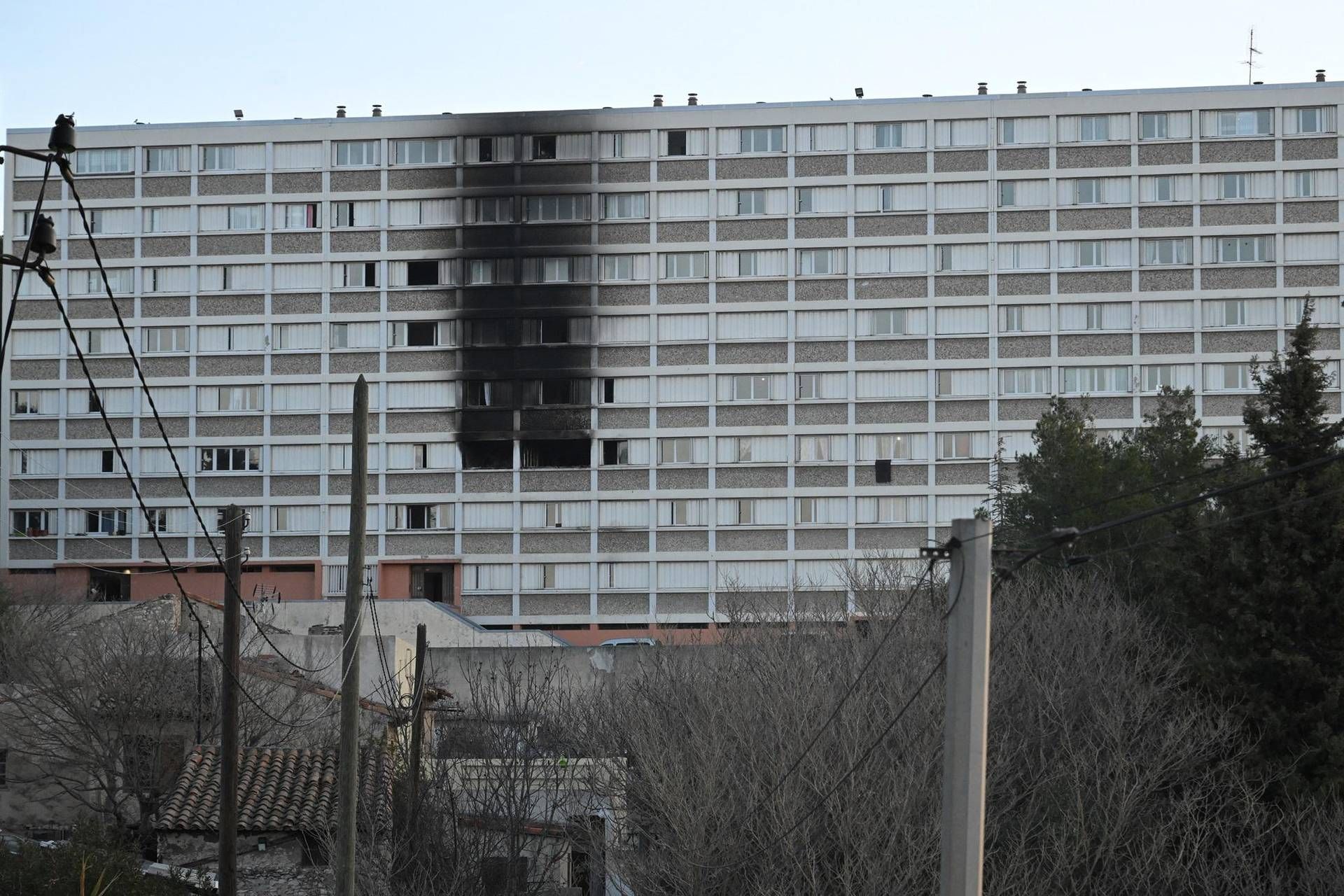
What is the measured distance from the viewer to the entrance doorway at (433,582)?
77.3 meters

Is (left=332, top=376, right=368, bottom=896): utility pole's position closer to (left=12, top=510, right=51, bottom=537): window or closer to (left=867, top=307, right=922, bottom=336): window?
(left=867, top=307, right=922, bottom=336): window

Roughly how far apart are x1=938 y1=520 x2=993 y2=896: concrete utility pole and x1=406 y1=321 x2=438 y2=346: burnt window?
67.2 m

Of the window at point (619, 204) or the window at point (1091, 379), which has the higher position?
the window at point (619, 204)

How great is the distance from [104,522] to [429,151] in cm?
2467

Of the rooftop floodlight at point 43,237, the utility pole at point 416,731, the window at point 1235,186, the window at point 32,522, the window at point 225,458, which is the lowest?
the utility pole at point 416,731

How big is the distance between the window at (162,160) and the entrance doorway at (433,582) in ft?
77.6

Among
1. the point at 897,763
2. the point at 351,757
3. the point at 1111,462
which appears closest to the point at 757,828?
the point at 897,763

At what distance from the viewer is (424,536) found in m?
77.2

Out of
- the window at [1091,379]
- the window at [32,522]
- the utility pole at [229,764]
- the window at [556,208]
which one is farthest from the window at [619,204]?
the utility pole at [229,764]

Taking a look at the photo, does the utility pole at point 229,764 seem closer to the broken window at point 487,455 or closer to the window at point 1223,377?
the broken window at point 487,455

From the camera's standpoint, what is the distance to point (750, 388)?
252 feet

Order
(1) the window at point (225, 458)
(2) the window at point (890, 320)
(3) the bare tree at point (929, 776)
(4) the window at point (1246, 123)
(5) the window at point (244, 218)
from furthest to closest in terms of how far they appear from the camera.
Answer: (1) the window at point (225, 458), (5) the window at point (244, 218), (2) the window at point (890, 320), (4) the window at point (1246, 123), (3) the bare tree at point (929, 776)

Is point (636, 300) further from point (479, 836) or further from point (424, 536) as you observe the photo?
point (479, 836)

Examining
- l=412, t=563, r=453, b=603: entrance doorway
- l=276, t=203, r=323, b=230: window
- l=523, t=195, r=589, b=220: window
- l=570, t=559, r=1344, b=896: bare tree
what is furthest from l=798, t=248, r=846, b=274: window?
l=570, t=559, r=1344, b=896: bare tree
